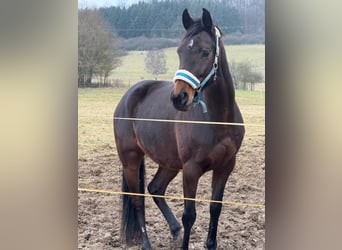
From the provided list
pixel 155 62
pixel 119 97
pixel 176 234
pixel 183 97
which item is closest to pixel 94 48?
pixel 119 97

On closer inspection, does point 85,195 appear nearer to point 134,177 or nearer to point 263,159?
point 134,177

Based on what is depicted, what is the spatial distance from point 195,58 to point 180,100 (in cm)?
23

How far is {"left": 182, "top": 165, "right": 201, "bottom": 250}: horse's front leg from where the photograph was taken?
3.19 meters

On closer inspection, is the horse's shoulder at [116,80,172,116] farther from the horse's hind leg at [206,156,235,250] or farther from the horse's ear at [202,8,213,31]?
the horse's hind leg at [206,156,235,250]

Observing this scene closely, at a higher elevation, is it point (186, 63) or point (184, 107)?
point (186, 63)

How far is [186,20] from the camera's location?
10.3 ft

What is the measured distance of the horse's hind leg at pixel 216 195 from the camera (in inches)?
123

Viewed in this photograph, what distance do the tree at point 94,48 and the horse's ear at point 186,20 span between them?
43cm

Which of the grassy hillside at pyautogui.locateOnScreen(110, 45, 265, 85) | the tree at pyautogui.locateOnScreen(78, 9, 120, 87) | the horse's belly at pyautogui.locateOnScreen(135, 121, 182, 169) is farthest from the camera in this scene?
the tree at pyautogui.locateOnScreen(78, 9, 120, 87)

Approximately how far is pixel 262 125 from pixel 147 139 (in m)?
0.64

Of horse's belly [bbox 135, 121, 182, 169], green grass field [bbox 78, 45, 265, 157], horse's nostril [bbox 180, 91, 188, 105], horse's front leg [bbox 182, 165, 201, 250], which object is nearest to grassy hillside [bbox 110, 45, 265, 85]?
green grass field [bbox 78, 45, 265, 157]

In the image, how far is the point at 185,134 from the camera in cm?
318
